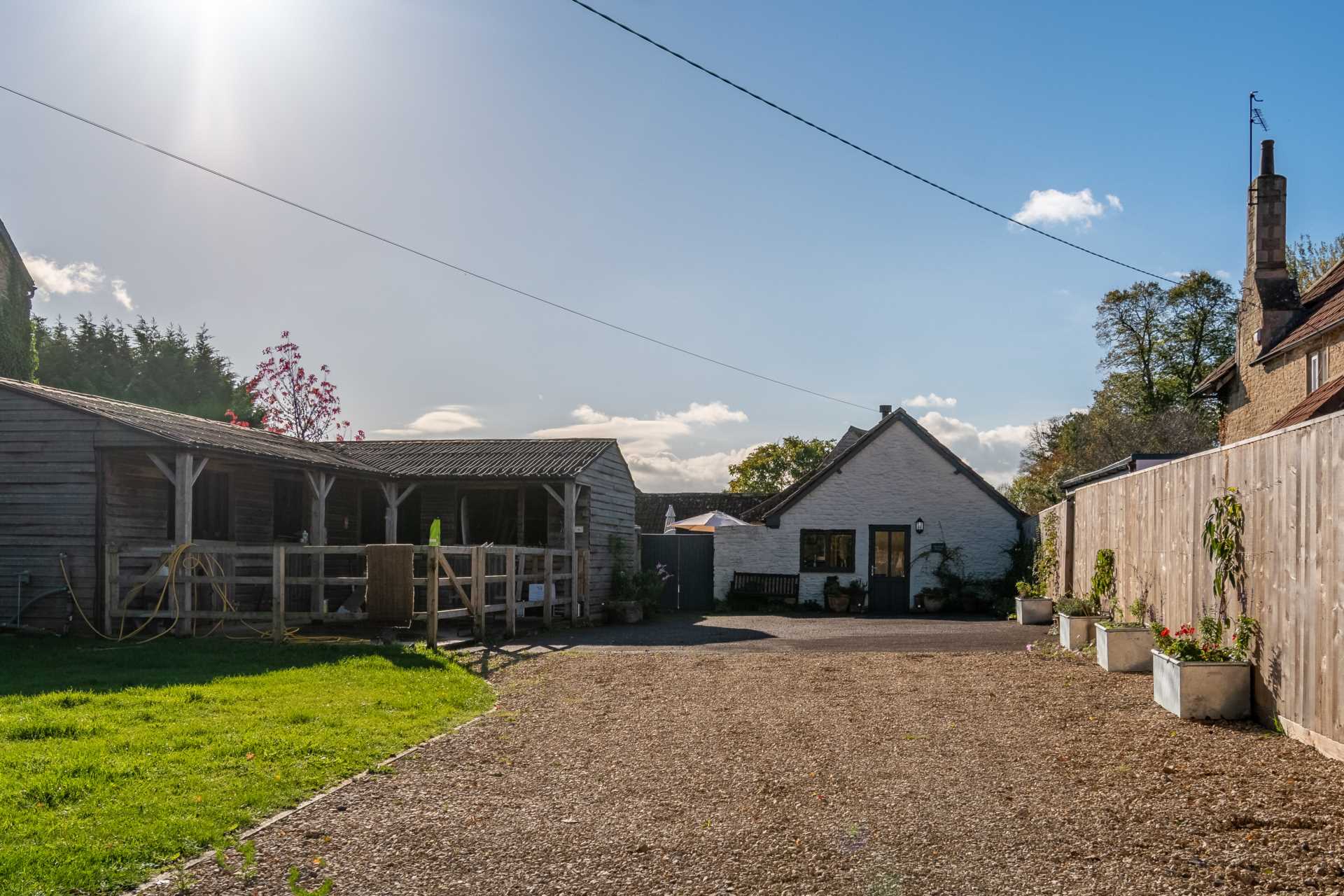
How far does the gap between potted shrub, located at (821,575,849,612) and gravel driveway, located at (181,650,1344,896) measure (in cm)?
1607

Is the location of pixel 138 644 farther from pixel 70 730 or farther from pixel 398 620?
pixel 70 730

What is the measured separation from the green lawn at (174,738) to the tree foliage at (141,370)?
30329 millimetres

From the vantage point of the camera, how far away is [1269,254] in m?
18.3

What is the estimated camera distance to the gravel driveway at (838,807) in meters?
4.45

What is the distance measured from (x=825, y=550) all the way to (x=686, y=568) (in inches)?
146

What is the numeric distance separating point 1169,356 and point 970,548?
24517 millimetres

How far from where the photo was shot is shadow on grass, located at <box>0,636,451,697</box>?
31.7 ft

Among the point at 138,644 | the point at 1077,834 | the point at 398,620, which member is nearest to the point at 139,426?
the point at 138,644

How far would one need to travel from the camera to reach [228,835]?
505 cm

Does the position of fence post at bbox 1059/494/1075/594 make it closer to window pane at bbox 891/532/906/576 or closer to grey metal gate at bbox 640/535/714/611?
window pane at bbox 891/532/906/576

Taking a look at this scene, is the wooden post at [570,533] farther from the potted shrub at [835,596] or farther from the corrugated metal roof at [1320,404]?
the corrugated metal roof at [1320,404]

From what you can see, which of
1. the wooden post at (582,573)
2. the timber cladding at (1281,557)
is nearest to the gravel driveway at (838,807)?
A: the timber cladding at (1281,557)

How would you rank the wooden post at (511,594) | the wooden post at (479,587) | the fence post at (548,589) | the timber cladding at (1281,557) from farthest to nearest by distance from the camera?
the fence post at (548,589)
the wooden post at (511,594)
the wooden post at (479,587)
the timber cladding at (1281,557)

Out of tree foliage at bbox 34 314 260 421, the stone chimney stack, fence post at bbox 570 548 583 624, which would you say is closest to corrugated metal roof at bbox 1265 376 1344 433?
the stone chimney stack
